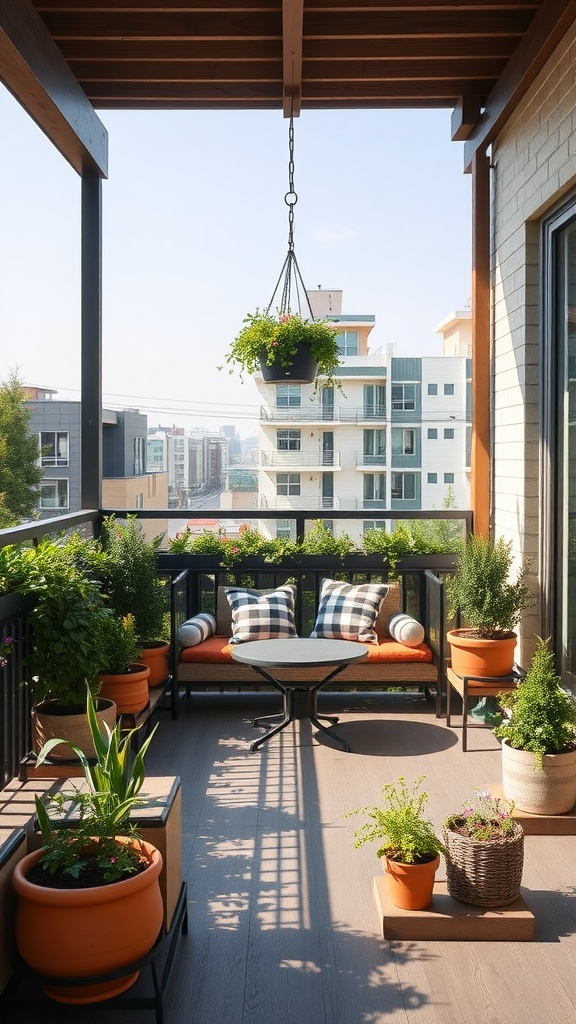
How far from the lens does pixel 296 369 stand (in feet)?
16.1

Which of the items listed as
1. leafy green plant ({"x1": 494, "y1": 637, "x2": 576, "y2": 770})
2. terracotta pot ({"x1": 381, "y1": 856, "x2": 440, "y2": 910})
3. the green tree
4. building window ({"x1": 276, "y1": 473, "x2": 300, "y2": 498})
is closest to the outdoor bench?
leafy green plant ({"x1": 494, "y1": 637, "x2": 576, "y2": 770})

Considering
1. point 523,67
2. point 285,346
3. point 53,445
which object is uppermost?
point 523,67

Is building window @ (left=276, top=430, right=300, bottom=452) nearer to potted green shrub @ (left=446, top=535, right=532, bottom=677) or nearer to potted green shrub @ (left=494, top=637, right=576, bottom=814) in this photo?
potted green shrub @ (left=446, top=535, right=532, bottom=677)

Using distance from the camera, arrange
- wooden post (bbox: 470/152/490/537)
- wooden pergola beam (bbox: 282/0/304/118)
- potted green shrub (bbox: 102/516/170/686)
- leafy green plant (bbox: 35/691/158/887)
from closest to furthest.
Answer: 1. leafy green plant (bbox: 35/691/158/887)
2. wooden pergola beam (bbox: 282/0/304/118)
3. potted green shrub (bbox: 102/516/170/686)
4. wooden post (bbox: 470/152/490/537)

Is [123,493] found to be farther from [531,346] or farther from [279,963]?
[279,963]

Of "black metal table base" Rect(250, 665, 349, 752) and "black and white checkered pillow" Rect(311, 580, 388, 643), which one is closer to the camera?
"black metal table base" Rect(250, 665, 349, 752)

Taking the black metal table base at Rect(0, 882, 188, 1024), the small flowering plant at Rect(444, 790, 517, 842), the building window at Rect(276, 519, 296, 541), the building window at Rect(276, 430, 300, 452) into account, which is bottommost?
the black metal table base at Rect(0, 882, 188, 1024)

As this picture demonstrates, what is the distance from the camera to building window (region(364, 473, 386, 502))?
13031mm

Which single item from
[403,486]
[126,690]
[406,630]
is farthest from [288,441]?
[126,690]

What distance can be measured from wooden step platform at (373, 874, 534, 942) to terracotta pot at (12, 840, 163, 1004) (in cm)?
86

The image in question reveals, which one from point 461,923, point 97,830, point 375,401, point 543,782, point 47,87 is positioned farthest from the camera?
point 375,401

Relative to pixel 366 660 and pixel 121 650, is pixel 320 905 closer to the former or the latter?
pixel 121 650

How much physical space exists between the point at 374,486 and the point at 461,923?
1067cm

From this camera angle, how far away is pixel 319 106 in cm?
560
